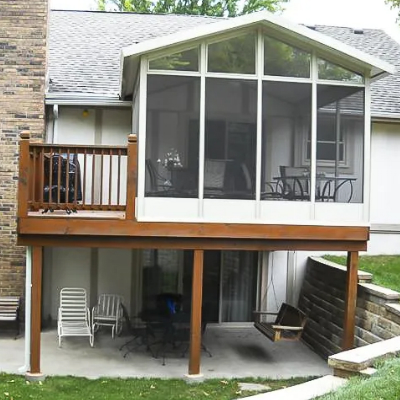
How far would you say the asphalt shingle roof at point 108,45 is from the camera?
11.0 metres

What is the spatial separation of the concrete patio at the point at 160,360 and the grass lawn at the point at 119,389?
294mm

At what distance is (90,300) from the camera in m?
10.3

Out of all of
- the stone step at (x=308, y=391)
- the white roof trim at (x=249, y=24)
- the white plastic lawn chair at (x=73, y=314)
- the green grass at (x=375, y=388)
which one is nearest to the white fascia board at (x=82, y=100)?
the white roof trim at (x=249, y=24)

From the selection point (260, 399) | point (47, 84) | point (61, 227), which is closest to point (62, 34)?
point (47, 84)

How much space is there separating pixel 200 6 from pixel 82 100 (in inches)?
787

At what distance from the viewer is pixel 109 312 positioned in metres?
10.2

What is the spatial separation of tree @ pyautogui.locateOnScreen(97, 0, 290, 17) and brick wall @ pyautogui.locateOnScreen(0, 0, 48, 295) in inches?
743

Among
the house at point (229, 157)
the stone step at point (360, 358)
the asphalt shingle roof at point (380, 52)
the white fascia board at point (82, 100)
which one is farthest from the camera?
the asphalt shingle roof at point (380, 52)

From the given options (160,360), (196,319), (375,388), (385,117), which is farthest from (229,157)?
(385,117)

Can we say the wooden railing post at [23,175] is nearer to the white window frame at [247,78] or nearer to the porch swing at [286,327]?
the white window frame at [247,78]

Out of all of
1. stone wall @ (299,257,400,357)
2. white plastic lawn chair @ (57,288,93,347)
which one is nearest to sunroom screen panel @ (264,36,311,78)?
stone wall @ (299,257,400,357)

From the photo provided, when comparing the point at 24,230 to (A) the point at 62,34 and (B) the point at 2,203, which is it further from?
(A) the point at 62,34

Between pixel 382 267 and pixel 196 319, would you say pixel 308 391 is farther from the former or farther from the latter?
pixel 382 267

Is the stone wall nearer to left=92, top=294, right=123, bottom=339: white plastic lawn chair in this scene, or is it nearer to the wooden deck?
left=92, top=294, right=123, bottom=339: white plastic lawn chair
